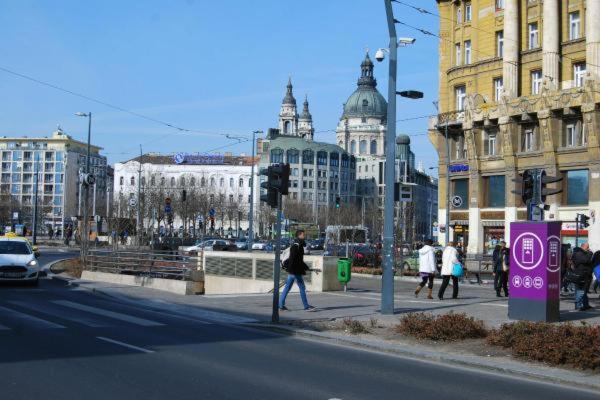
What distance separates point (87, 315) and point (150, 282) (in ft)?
32.0

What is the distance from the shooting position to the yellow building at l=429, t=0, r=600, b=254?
42.9 metres

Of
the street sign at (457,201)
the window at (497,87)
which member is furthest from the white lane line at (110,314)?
the street sign at (457,201)

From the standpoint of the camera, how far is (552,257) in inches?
611

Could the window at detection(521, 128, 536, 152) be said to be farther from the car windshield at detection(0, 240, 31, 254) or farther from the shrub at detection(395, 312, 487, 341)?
the shrub at detection(395, 312, 487, 341)

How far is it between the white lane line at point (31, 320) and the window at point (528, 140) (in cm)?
3536

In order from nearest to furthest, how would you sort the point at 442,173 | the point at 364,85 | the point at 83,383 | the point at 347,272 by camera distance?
the point at 83,383
the point at 347,272
the point at 442,173
the point at 364,85

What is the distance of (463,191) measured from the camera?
5219 cm

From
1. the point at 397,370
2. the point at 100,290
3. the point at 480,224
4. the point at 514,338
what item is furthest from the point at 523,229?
the point at 480,224

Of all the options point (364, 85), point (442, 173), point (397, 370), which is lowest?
point (397, 370)

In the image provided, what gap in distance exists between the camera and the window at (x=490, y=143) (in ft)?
161

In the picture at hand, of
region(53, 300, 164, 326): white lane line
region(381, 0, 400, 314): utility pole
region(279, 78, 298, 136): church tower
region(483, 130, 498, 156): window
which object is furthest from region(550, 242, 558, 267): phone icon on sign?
region(279, 78, 298, 136): church tower

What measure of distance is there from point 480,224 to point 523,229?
1375 inches

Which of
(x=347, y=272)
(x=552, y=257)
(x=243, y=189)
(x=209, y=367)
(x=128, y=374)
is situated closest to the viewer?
(x=128, y=374)

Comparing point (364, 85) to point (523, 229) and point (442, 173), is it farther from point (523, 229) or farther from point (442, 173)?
point (523, 229)
